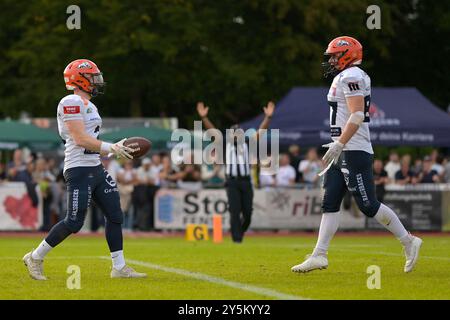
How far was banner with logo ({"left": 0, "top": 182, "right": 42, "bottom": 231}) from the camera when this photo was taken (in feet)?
73.5

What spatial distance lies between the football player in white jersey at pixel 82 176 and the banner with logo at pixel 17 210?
506 inches

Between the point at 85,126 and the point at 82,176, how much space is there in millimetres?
442

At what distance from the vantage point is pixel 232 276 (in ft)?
32.4

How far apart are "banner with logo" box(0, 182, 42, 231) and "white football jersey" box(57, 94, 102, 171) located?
12905 millimetres

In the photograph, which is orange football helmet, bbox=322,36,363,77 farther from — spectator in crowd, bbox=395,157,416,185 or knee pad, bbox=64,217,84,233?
spectator in crowd, bbox=395,157,416,185

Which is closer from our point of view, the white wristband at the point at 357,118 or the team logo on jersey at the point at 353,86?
the white wristband at the point at 357,118

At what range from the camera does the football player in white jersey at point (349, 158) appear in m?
9.89

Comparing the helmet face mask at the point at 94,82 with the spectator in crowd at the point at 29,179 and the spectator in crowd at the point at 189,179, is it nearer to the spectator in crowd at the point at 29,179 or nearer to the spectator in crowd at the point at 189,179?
the spectator in crowd at the point at 29,179

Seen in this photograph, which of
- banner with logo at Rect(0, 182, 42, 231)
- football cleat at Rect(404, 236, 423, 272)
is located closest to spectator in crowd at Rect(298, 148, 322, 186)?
banner with logo at Rect(0, 182, 42, 231)

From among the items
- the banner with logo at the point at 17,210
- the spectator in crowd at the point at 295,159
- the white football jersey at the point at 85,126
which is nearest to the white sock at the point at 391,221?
the white football jersey at the point at 85,126

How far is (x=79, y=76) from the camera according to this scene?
32.2 ft

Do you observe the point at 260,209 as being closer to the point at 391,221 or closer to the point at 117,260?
the point at 391,221

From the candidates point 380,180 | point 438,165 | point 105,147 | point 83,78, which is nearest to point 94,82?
point 83,78
